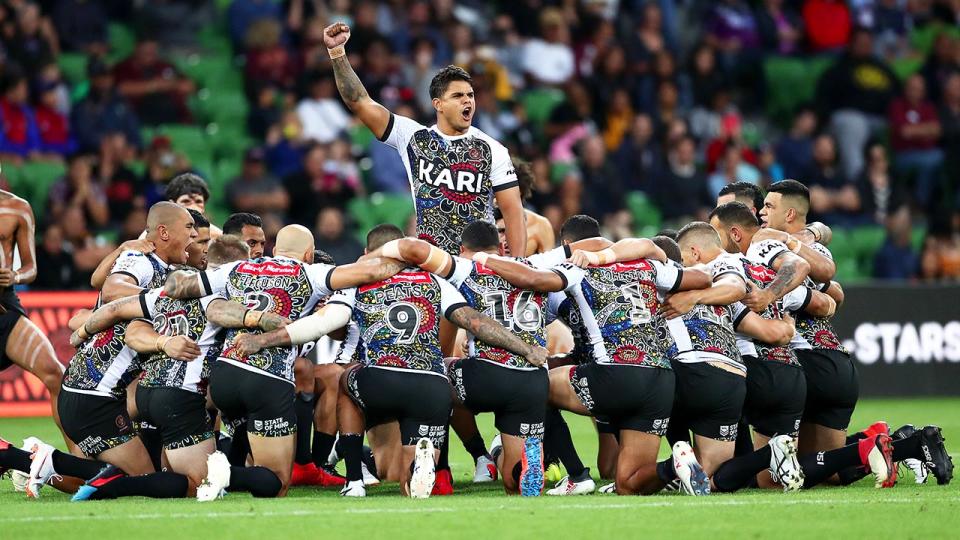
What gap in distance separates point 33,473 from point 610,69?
537 inches

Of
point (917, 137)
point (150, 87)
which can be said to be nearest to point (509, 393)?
point (150, 87)

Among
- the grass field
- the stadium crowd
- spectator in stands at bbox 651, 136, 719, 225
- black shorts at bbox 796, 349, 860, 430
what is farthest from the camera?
spectator in stands at bbox 651, 136, 719, 225

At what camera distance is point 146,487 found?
9156 millimetres

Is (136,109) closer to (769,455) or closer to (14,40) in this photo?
(14,40)

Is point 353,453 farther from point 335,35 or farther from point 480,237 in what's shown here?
point 335,35

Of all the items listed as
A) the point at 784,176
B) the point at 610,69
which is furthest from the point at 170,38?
the point at 784,176

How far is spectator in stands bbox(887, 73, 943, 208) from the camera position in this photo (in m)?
22.3

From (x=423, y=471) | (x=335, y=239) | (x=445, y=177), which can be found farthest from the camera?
(x=335, y=239)

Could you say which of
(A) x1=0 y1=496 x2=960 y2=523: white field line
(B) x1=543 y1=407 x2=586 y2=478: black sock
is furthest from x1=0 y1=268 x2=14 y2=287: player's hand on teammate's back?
(B) x1=543 y1=407 x2=586 y2=478: black sock

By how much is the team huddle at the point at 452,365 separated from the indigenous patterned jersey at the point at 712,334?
0.01m

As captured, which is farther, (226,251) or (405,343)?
(226,251)

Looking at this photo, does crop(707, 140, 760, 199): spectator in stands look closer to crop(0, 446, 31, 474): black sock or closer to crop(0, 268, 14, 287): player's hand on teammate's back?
crop(0, 268, 14, 287): player's hand on teammate's back

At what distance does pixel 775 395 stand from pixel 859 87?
1363 cm

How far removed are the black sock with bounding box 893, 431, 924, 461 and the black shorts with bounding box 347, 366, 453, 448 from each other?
2.96 metres
